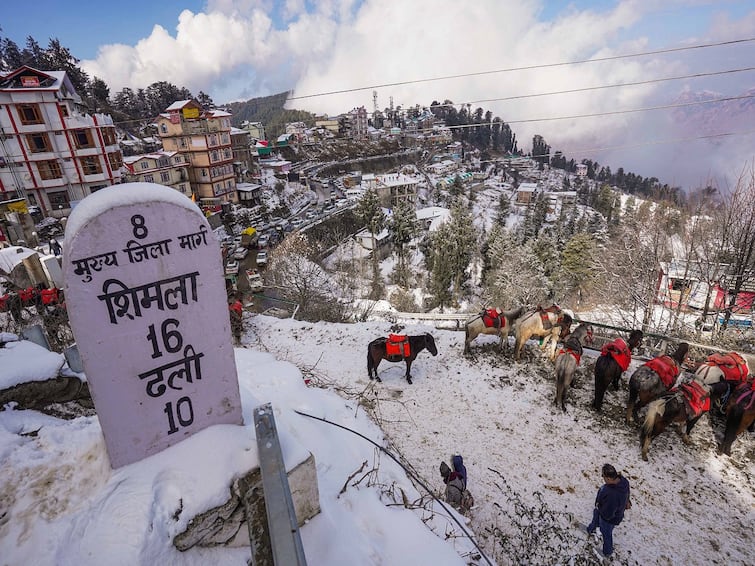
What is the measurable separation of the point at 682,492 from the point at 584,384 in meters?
2.62

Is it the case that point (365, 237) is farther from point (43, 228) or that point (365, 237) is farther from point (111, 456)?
point (111, 456)

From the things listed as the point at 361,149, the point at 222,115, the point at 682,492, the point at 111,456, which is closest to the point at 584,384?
the point at 682,492

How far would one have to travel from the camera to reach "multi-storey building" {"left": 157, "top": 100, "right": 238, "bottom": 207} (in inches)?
1411

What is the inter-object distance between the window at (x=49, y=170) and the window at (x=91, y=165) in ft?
4.42

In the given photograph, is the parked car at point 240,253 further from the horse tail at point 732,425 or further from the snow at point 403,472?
the horse tail at point 732,425

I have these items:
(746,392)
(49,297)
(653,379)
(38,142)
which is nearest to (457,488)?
(653,379)

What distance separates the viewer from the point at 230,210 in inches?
1506

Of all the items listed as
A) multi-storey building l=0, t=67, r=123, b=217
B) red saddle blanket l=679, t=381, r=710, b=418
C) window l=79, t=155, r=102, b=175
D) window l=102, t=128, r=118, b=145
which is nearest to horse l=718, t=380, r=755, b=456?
red saddle blanket l=679, t=381, r=710, b=418

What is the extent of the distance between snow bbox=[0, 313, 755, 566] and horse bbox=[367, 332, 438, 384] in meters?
0.50

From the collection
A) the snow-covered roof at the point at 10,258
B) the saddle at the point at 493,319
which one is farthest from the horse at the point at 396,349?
the snow-covered roof at the point at 10,258

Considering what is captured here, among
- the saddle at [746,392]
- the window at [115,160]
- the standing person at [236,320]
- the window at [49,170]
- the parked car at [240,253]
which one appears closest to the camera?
the saddle at [746,392]

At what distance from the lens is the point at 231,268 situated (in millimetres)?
26984

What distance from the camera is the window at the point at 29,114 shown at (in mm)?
22141

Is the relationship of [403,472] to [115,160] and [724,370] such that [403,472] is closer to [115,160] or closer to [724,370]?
[724,370]
